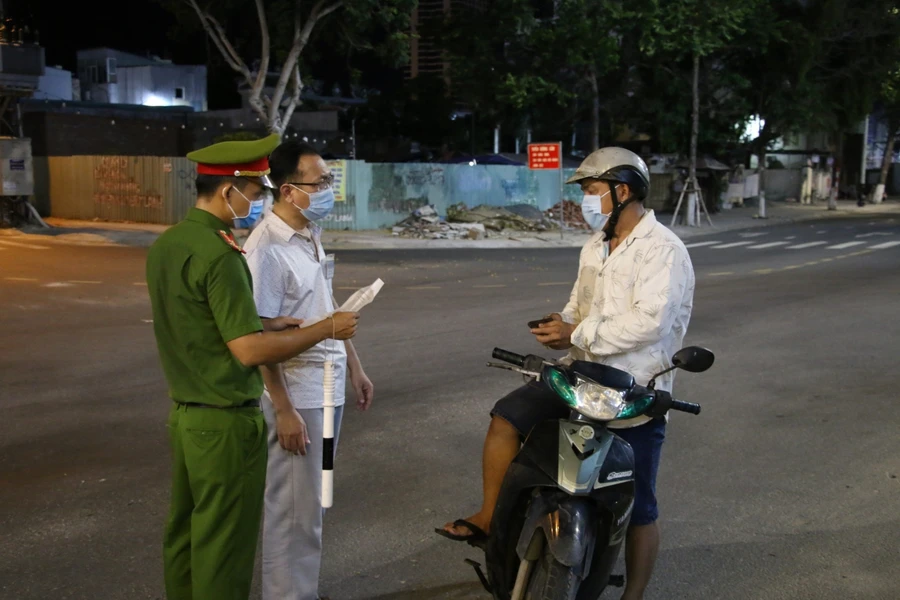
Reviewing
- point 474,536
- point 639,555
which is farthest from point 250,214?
point 639,555

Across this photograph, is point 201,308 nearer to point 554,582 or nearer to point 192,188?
point 554,582

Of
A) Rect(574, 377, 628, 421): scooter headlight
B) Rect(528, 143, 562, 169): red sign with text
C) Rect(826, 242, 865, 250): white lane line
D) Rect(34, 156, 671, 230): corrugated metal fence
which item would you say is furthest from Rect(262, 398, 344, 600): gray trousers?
Rect(528, 143, 562, 169): red sign with text

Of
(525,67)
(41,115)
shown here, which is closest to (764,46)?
(525,67)

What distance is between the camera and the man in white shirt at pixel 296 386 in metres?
3.55

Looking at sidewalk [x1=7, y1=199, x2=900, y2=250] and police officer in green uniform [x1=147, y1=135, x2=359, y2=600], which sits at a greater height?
police officer in green uniform [x1=147, y1=135, x2=359, y2=600]

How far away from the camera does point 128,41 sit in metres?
56.5

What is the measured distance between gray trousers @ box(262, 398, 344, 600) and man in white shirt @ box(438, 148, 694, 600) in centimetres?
61

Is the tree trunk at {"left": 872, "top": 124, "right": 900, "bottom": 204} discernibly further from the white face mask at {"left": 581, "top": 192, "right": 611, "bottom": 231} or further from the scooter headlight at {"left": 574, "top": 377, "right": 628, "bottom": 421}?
the scooter headlight at {"left": 574, "top": 377, "right": 628, "bottom": 421}

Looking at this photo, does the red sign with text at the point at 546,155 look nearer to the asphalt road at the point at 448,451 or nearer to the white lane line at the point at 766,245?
the white lane line at the point at 766,245

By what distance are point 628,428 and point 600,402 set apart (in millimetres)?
450

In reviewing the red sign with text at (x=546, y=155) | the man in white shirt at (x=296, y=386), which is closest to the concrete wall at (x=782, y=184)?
the red sign with text at (x=546, y=155)

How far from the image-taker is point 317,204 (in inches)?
147

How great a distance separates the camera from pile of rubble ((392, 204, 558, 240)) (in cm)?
2645

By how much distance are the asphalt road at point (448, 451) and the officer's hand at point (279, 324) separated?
1424 millimetres
